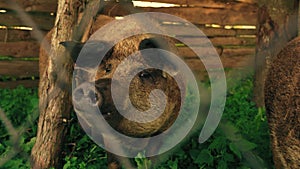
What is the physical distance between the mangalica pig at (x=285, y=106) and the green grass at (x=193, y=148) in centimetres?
46

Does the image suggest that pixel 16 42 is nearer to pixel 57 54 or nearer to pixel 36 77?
pixel 36 77

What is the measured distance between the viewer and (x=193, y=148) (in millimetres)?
3363

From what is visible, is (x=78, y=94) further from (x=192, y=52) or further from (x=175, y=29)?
(x=192, y=52)

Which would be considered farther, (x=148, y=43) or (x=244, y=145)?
(x=244, y=145)

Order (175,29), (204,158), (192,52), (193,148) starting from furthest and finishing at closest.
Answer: (192,52) < (175,29) < (193,148) < (204,158)

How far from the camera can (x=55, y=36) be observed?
9.82ft

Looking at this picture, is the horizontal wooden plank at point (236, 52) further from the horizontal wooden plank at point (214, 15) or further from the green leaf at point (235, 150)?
the green leaf at point (235, 150)

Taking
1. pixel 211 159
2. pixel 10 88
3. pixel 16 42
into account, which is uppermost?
pixel 16 42

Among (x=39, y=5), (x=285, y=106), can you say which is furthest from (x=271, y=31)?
(x=39, y=5)

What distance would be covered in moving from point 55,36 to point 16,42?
1.36 meters

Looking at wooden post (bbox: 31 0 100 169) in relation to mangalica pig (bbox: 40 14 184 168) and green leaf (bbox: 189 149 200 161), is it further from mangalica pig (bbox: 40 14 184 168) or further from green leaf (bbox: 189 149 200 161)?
green leaf (bbox: 189 149 200 161)

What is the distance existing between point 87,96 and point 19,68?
2.26 metres

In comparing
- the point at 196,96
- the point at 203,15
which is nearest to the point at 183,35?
the point at 203,15

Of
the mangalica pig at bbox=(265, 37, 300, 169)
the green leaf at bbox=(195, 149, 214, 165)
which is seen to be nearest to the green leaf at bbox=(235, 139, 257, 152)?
the green leaf at bbox=(195, 149, 214, 165)
